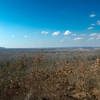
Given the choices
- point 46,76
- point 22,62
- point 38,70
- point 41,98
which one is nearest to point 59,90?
point 41,98

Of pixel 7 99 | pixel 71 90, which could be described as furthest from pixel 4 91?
pixel 71 90

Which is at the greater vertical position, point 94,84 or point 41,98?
point 94,84

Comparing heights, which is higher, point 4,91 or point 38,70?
point 38,70

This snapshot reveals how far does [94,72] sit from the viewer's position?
163 inches

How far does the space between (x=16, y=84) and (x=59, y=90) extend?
1773 millimetres

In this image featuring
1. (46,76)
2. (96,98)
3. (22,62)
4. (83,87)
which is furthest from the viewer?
(22,62)

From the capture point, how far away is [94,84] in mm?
3574

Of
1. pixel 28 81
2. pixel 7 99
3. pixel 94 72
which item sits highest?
pixel 94 72

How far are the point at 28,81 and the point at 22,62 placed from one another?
2365 millimetres

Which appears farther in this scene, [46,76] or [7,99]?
[46,76]

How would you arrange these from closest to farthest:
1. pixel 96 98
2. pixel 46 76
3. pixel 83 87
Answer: pixel 96 98
pixel 83 87
pixel 46 76

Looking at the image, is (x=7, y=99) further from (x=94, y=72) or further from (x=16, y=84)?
(x=94, y=72)

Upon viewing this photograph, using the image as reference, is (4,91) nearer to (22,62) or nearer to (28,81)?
(28,81)

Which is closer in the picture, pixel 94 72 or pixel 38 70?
pixel 94 72
